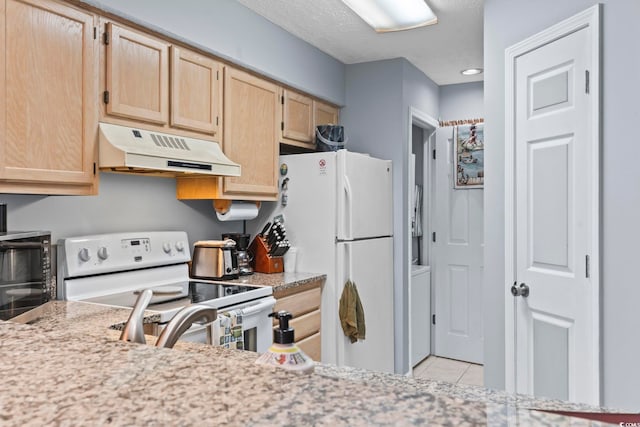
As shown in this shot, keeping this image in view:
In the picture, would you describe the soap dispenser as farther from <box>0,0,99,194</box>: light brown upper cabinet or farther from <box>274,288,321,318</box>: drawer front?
<box>274,288,321,318</box>: drawer front

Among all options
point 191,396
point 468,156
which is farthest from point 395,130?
point 191,396

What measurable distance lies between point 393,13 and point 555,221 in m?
1.61

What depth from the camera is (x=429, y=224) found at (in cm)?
470

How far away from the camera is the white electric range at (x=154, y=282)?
227 centimetres

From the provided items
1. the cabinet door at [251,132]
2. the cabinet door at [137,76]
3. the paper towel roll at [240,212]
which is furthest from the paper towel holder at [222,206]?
the cabinet door at [137,76]

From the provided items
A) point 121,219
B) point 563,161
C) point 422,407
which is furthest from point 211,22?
point 422,407

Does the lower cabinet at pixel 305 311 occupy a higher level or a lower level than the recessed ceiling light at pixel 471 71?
Answer: lower

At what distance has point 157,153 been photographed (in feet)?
7.56

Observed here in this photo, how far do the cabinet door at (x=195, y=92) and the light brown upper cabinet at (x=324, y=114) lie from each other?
1121 millimetres

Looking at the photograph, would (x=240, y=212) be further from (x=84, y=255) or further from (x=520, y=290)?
(x=520, y=290)

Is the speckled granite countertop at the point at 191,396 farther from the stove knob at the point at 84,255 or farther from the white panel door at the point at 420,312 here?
the white panel door at the point at 420,312

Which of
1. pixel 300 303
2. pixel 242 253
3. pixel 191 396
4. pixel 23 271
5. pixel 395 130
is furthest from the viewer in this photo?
pixel 395 130

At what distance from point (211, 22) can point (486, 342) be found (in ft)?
7.51

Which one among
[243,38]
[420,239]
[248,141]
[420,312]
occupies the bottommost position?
[420,312]
